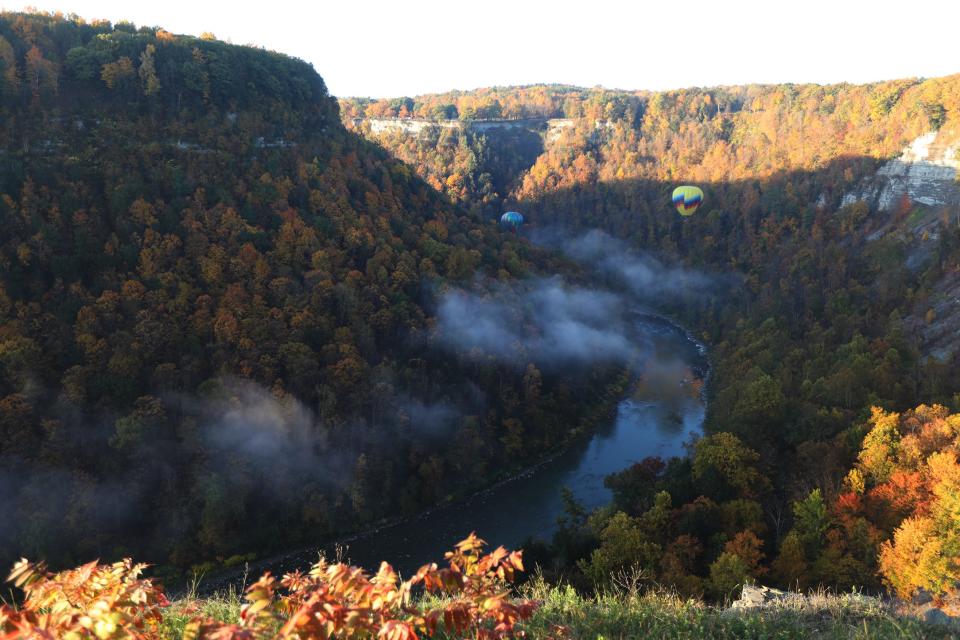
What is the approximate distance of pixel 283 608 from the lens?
3.44 metres

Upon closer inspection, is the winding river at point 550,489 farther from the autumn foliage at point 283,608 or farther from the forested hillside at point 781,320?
the autumn foliage at point 283,608

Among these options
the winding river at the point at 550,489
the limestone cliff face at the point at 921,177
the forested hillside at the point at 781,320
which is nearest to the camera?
the forested hillside at the point at 781,320

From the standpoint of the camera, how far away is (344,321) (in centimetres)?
3070

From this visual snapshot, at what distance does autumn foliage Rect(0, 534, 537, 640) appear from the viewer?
107 inches

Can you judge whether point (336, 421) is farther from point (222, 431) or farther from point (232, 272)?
point (232, 272)

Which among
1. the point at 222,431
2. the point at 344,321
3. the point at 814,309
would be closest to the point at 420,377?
the point at 344,321

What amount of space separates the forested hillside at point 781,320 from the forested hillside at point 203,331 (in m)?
9.94

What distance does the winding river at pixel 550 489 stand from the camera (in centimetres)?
2423

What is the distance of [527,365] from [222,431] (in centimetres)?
1769

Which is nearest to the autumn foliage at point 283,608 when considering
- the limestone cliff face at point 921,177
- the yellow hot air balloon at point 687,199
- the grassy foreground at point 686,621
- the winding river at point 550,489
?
the grassy foreground at point 686,621

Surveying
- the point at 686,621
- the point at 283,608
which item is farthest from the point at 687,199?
the point at 283,608

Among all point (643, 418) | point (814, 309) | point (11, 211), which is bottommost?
point (643, 418)

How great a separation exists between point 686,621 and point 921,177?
5177cm

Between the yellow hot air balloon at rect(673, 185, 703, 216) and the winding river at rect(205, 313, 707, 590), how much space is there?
966 inches
